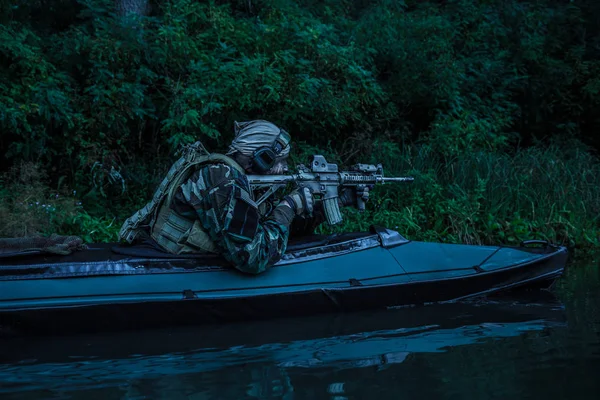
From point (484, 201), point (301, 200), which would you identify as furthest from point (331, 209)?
point (484, 201)

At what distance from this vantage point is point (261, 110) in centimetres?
827

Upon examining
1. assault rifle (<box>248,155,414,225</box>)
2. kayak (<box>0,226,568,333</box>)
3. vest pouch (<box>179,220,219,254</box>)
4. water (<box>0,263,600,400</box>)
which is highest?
assault rifle (<box>248,155,414,225</box>)

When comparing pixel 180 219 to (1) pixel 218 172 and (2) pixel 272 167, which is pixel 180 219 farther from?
(2) pixel 272 167

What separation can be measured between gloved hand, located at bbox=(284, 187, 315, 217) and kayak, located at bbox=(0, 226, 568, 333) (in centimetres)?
27

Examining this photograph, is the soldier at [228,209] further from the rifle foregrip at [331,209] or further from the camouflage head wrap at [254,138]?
the rifle foregrip at [331,209]

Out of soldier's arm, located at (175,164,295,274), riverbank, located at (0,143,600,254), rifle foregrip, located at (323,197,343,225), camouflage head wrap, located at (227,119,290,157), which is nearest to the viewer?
soldier's arm, located at (175,164,295,274)

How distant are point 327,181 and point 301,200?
12.8 inches

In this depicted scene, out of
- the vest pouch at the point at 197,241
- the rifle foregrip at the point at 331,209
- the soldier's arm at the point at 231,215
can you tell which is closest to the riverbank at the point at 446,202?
the rifle foregrip at the point at 331,209

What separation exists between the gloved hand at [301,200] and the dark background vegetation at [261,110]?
2.69m

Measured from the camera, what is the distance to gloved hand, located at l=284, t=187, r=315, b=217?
4887 millimetres

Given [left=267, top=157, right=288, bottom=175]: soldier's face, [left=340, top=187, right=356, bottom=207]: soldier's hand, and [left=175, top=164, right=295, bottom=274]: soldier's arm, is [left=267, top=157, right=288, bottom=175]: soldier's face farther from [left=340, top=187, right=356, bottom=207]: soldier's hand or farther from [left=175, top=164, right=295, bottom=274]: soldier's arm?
[left=340, top=187, right=356, bottom=207]: soldier's hand

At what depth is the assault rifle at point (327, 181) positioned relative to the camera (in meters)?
4.88

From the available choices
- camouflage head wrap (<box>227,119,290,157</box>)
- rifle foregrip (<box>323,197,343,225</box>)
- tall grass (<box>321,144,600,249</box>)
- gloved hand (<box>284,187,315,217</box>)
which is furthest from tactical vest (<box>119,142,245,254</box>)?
tall grass (<box>321,144,600,249</box>)

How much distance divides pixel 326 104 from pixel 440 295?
11.6ft
